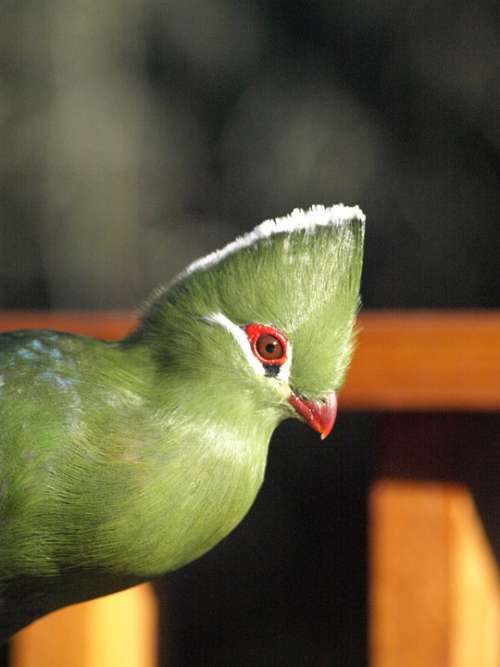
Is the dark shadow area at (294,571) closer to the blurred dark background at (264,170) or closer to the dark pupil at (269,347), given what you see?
the blurred dark background at (264,170)

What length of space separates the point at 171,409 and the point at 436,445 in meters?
0.61

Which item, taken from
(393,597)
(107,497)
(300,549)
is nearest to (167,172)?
(300,549)

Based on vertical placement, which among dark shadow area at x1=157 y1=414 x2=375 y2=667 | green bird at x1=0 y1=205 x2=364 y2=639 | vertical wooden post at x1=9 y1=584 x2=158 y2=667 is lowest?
vertical wooden post at x1=9 y1=584 x2=158 y2=667

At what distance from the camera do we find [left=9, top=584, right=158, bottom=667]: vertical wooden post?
215 centimetres

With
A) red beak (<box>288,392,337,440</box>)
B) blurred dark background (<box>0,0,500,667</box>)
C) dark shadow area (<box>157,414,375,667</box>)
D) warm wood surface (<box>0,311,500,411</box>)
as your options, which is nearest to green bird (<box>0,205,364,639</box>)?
red beak (<box>288,392,337,440</box>)

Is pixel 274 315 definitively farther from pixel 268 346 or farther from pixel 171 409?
pixel 171 409

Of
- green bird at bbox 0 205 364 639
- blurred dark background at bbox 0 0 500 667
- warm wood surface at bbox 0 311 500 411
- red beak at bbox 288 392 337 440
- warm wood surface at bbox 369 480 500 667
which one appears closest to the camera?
green bird at bbox 0 205 364 639

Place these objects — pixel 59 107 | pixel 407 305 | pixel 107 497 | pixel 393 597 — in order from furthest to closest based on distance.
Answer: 1. pixel 59 107
2. pixel 407 305
3. pixel 393 597
4. pixel 107 497

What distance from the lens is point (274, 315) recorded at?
167 centimetres

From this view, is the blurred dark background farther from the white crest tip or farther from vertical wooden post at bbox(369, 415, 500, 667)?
the white crest tip

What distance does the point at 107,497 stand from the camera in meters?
1.60

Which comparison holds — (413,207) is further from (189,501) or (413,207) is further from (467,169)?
(189,501)

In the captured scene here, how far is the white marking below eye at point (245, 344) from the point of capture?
66.4 inches

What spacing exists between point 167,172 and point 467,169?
4.11ft
